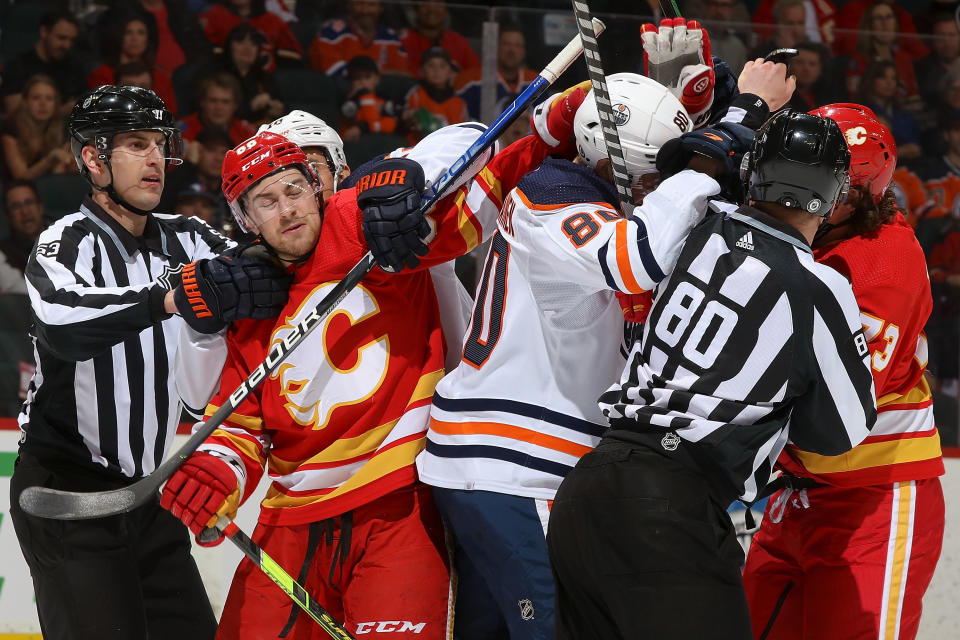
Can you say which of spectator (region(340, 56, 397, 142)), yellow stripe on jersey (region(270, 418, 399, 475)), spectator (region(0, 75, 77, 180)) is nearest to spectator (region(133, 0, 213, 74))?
spectator (region(0, 75, 77, 180))

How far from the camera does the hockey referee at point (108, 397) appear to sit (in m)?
2.43

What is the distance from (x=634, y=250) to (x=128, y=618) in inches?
58.7

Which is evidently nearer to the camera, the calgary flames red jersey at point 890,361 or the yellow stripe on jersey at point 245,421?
the calgary flames red jersey at point 890,361

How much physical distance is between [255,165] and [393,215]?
1.11 feet

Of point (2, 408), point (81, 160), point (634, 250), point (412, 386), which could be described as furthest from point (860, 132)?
point (2, 408)

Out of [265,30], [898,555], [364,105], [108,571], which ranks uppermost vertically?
[265,30]

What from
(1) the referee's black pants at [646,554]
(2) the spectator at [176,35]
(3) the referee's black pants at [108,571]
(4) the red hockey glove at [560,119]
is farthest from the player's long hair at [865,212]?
(2) the spectator at [176,35]

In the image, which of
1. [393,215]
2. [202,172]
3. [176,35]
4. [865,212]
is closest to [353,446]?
[393,215]

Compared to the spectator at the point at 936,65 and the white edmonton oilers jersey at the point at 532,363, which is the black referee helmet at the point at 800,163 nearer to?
the white edmonton oilers jersey at the point at 532,363

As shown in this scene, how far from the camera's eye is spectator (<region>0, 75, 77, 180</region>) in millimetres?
3826

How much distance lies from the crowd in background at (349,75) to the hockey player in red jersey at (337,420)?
1649 mm

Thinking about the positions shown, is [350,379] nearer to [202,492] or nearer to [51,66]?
[202,492]

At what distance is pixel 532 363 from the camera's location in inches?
78.5

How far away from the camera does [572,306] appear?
195 centimetres
